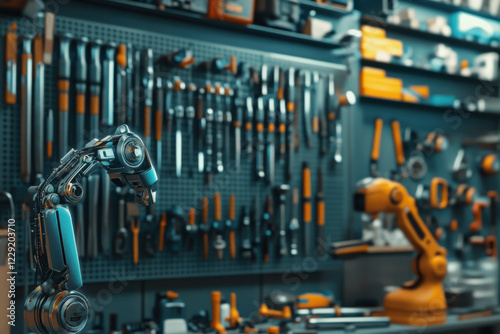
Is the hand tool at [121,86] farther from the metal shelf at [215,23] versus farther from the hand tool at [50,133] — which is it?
the hand tool at [50,133]

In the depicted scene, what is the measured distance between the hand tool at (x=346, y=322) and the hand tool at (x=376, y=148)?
3.18 feet

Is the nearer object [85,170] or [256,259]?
[85,170]

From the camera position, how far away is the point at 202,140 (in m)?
2.99

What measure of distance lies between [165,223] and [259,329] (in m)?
0.63

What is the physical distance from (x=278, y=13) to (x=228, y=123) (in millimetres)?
611

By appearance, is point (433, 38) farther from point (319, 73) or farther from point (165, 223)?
point (165, 223)

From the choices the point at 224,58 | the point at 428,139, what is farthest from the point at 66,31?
the point at 428,139

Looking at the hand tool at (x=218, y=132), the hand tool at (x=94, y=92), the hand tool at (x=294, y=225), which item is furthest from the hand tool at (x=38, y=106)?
the hand tool at (x=294, y=225)

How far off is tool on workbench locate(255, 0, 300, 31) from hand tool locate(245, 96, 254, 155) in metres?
0.40

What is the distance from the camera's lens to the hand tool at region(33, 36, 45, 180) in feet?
8.25

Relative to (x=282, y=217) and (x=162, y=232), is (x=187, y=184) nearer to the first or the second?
(x=162, y=232)

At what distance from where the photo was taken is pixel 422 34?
399cm

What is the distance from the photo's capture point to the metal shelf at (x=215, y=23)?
2.76m

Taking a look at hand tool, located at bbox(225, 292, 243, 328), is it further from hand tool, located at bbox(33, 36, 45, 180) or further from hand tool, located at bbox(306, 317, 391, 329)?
hand tool, located at bbox(33, 36, 45, 180)
